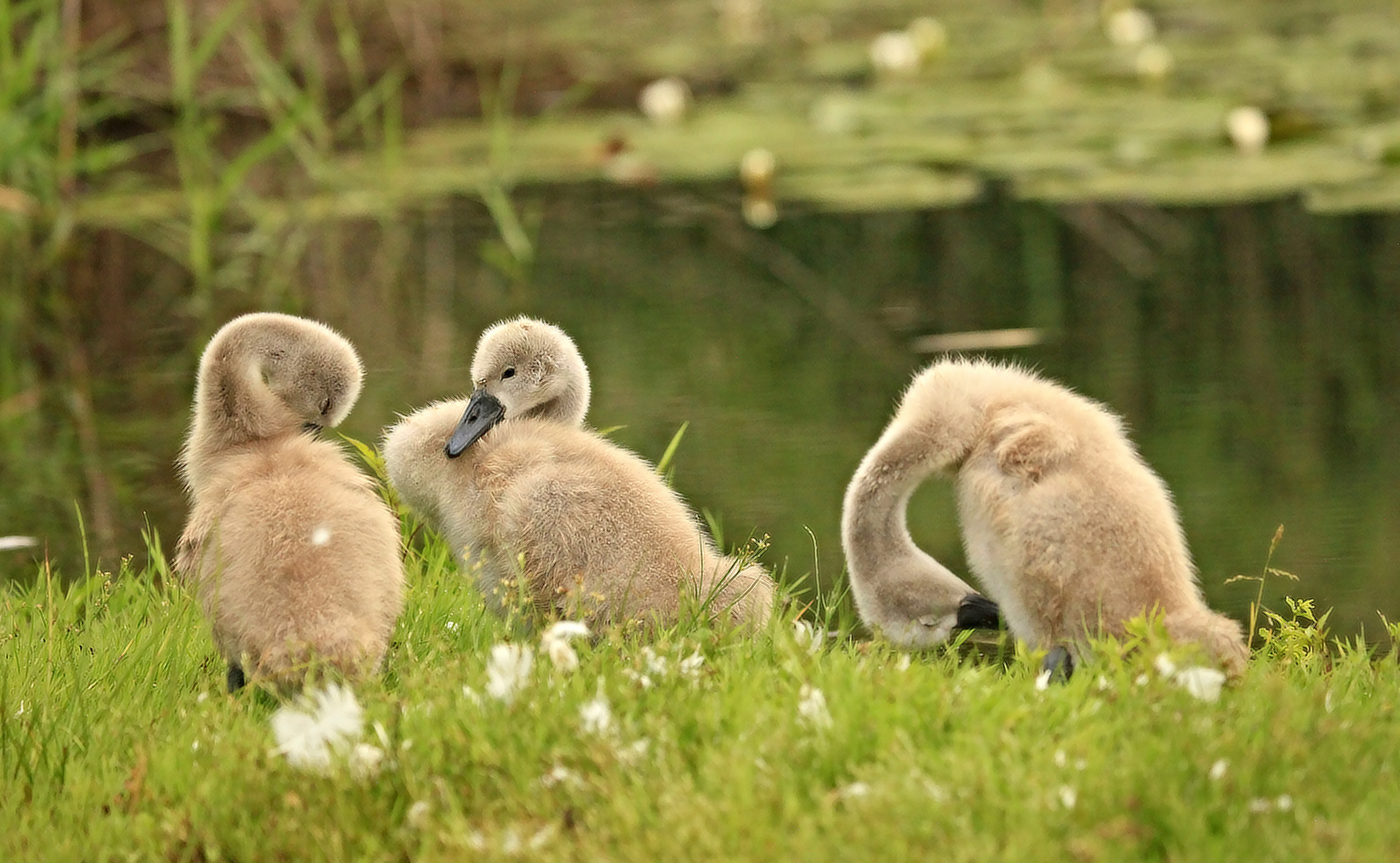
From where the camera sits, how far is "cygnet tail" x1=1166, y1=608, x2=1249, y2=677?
158 inches

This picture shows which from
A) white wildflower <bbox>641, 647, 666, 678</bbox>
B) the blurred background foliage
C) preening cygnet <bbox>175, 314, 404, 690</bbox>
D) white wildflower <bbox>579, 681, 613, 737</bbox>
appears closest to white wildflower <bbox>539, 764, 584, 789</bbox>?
white wildflower <bbox>579, 681, 613, 737</bbox>

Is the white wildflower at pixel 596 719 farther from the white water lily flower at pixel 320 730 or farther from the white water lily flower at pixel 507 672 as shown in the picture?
the white water lily flower at pixel 320 730

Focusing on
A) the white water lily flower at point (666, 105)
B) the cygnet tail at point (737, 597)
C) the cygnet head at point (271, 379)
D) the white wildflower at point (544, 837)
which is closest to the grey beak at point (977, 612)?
the cygnet tail at point (737, 597)

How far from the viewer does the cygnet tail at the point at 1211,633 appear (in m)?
4.02

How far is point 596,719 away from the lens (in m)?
3.66

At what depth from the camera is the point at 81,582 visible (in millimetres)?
5805

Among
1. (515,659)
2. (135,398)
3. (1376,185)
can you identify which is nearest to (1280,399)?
(1376,185)

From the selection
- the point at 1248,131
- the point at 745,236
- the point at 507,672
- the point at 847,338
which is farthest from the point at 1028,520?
the point at 1248,131

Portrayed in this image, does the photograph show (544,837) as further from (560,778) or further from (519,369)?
(519,369)

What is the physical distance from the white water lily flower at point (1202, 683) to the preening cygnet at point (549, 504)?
1182 millimetres

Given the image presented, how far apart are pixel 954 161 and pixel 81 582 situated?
6972 mm

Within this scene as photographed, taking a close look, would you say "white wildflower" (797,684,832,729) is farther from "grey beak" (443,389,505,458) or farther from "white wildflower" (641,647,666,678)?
"grey beak" (443,389,505,458)

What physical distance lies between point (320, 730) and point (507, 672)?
1.28 feet

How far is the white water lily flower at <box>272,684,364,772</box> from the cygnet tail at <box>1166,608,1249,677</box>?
175 centimetres
